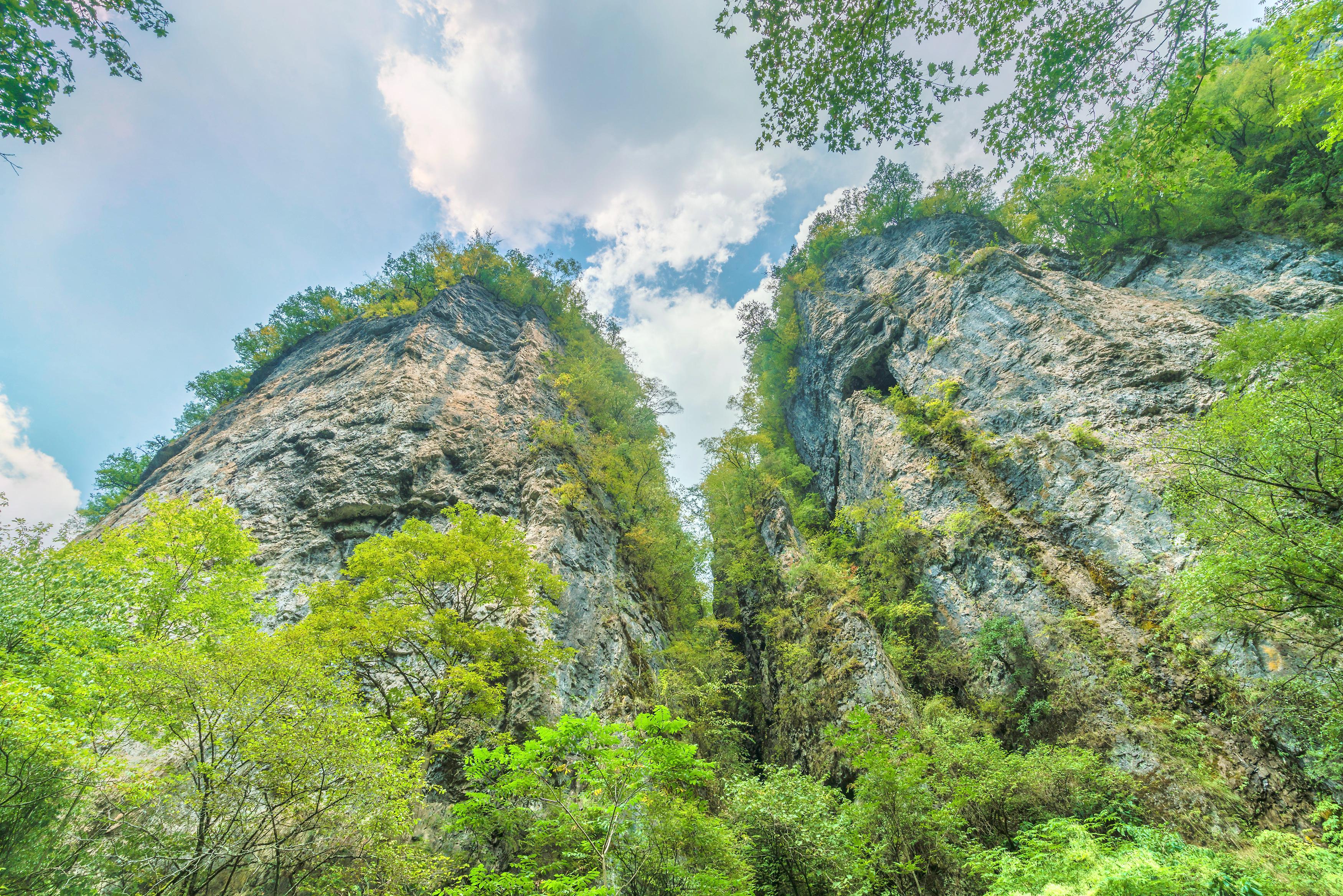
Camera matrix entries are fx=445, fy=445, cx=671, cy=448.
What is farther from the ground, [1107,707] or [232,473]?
[232,473]

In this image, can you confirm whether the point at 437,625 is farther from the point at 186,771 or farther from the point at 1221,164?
the point at 1221,164

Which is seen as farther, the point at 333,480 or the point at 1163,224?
the point at 1163,224

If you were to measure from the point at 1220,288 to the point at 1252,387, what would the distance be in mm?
8774

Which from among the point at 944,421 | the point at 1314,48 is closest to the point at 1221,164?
the point at 944,421

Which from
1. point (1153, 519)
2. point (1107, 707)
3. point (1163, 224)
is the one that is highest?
point (1163, 224)

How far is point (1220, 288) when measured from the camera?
1427cm

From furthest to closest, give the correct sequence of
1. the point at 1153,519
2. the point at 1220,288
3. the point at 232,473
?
the point at 232,473, the point at 1220,288, the point at 1153,519

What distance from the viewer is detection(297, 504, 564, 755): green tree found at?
27.4 feet

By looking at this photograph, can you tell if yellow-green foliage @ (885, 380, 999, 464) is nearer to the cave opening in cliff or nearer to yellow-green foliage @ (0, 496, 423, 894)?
the cave opening in cliff

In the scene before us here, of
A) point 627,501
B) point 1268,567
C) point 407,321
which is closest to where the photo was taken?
point 1268,567

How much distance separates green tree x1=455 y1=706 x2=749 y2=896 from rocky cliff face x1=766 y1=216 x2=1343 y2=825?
7.93 m

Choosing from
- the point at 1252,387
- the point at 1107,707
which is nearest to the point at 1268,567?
the point at 1107,707

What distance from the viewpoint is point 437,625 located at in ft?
29.8

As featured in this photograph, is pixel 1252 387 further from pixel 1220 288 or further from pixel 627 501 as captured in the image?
pixel 627 501
